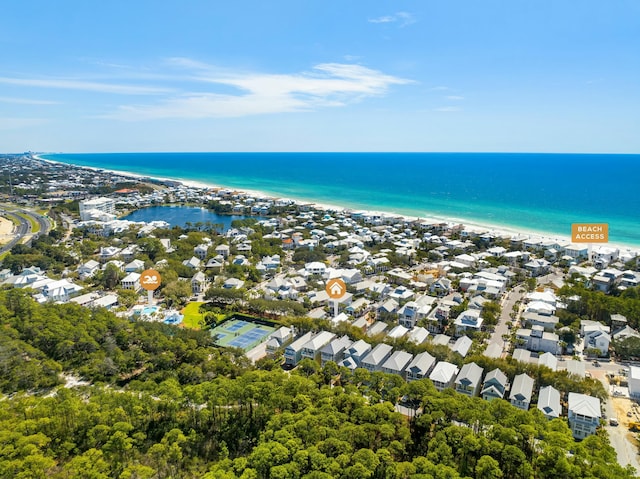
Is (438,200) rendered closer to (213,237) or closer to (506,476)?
(213,237)

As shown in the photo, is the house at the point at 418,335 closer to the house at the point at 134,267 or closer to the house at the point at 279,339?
the house at the point at 279,339

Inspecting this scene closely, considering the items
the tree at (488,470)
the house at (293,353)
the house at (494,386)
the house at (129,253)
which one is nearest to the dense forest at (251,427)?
the tree at (488,470)

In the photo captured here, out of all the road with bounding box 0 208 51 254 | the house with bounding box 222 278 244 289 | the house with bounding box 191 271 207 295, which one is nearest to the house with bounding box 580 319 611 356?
the house with bounding box 222 278 244 289

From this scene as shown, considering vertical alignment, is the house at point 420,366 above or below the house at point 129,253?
below

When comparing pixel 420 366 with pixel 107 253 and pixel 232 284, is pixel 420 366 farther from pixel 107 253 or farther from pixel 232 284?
pixel 107 253

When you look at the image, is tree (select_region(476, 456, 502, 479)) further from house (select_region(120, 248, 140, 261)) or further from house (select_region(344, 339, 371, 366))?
house (select_region(120, 248, 140, 261))

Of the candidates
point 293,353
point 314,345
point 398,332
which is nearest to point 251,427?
point 293,353
